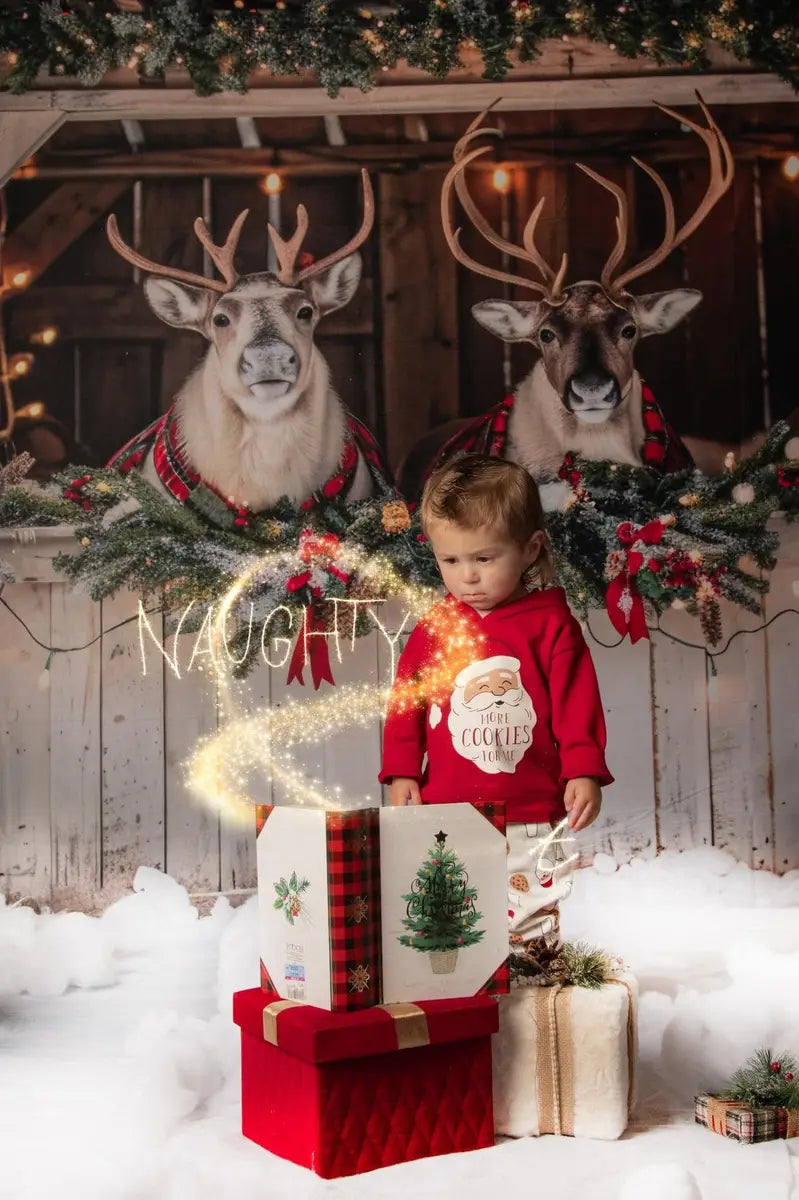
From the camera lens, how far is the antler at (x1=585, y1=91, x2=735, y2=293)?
330cm

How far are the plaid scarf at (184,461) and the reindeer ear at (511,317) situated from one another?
1.44ft

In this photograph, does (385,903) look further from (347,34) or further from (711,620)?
(347,34)

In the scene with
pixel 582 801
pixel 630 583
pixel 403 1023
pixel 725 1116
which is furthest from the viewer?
pixel 630 583

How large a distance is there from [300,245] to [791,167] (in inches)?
52.7

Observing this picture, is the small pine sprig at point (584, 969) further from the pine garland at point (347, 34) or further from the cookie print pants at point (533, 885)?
the pine garland at point (347, 34)

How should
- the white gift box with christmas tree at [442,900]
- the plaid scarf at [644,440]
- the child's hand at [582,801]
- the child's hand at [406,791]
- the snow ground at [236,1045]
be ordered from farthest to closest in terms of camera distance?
the plaid scarf at [644,440] → the child's hand at [406,791] → the child's hand at [582,801] → the white gift box with christmas tree at [442,900] → the snow ground at [236,1045]

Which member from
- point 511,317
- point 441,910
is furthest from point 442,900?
point 511,317

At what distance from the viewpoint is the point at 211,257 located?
334 centimetres

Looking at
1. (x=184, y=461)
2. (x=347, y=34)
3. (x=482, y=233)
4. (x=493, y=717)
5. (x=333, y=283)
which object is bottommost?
(x=493, y=717)

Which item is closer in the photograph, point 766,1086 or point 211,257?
point 766,1086

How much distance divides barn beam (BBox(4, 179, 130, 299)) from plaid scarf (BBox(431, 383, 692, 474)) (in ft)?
3.73

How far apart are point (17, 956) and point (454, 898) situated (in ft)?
5.14

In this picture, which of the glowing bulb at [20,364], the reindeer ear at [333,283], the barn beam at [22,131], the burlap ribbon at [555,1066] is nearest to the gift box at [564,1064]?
the burlap ribbon at [555,1066]

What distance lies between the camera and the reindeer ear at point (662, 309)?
3.32 metres
